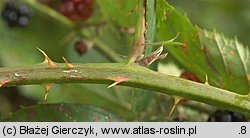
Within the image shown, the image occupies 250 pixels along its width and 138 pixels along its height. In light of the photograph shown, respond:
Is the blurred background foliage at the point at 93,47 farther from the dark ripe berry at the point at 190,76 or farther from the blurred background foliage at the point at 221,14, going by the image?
the dark ripe berry at the point at 190,76

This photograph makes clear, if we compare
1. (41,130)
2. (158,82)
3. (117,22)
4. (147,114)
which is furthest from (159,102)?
(158,82)

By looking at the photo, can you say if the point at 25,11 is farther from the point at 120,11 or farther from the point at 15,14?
the point at 120,11

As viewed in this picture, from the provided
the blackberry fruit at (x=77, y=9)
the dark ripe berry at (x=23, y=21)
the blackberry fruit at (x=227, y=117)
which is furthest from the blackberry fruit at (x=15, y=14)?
the blackberry fruit at (x=227, y=117)

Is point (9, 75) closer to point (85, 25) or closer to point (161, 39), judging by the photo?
point (161, 39)

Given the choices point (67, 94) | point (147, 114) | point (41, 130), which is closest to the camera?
point (41, 130)

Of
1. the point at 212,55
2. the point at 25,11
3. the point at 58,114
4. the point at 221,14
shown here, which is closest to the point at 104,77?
the point at 58,114

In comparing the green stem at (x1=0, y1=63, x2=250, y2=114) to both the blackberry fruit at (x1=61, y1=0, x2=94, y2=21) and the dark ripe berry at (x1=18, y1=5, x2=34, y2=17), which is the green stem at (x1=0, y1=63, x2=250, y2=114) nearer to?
the blackberry fruit at (x1=61, y1=0, x2=94, y2=21)

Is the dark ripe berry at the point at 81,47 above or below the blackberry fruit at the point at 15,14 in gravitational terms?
below
